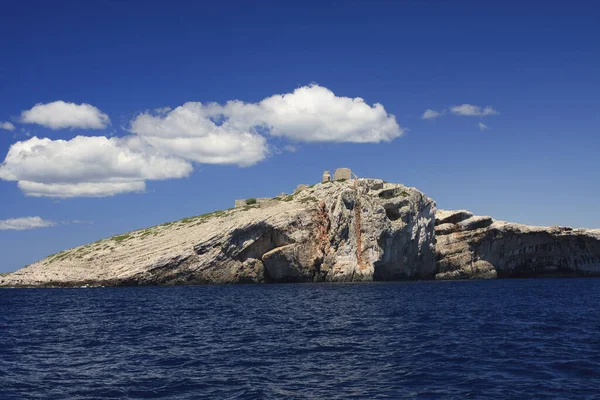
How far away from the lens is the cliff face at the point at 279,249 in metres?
85.6

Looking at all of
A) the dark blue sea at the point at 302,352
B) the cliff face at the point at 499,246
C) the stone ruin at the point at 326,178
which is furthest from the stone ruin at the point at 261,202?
the dark blue sea at the point at 302,352

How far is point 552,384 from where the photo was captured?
2088 centimetres

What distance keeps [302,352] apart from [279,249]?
57.3 meters

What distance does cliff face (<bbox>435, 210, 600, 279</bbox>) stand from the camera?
336 ft

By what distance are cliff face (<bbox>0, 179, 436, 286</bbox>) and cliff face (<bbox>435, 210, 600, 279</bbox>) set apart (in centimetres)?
1428

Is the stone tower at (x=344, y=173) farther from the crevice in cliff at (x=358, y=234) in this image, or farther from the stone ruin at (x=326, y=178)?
the crevice in cliff at (x=358, y=234)

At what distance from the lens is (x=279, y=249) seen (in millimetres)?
84688

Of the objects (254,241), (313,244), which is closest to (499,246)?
(313,244)

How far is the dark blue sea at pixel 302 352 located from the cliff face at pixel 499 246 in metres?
54.1

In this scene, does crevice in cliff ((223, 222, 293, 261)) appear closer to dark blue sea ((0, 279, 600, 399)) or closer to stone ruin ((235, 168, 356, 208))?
stone ruin ((235, 168, 356, 208))

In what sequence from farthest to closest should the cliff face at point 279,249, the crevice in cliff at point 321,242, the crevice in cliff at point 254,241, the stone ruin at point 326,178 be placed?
the stone ruin at point 326,178, the crevice in cliff at point 321,242, the cliff face at point 279,249, the crevice in cliff at point 254,241

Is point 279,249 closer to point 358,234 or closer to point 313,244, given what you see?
point 313,244

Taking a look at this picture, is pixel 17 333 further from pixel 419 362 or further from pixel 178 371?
pixel 419 362

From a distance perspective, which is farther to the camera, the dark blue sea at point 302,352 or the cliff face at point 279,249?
the cliff face at point 279,249
